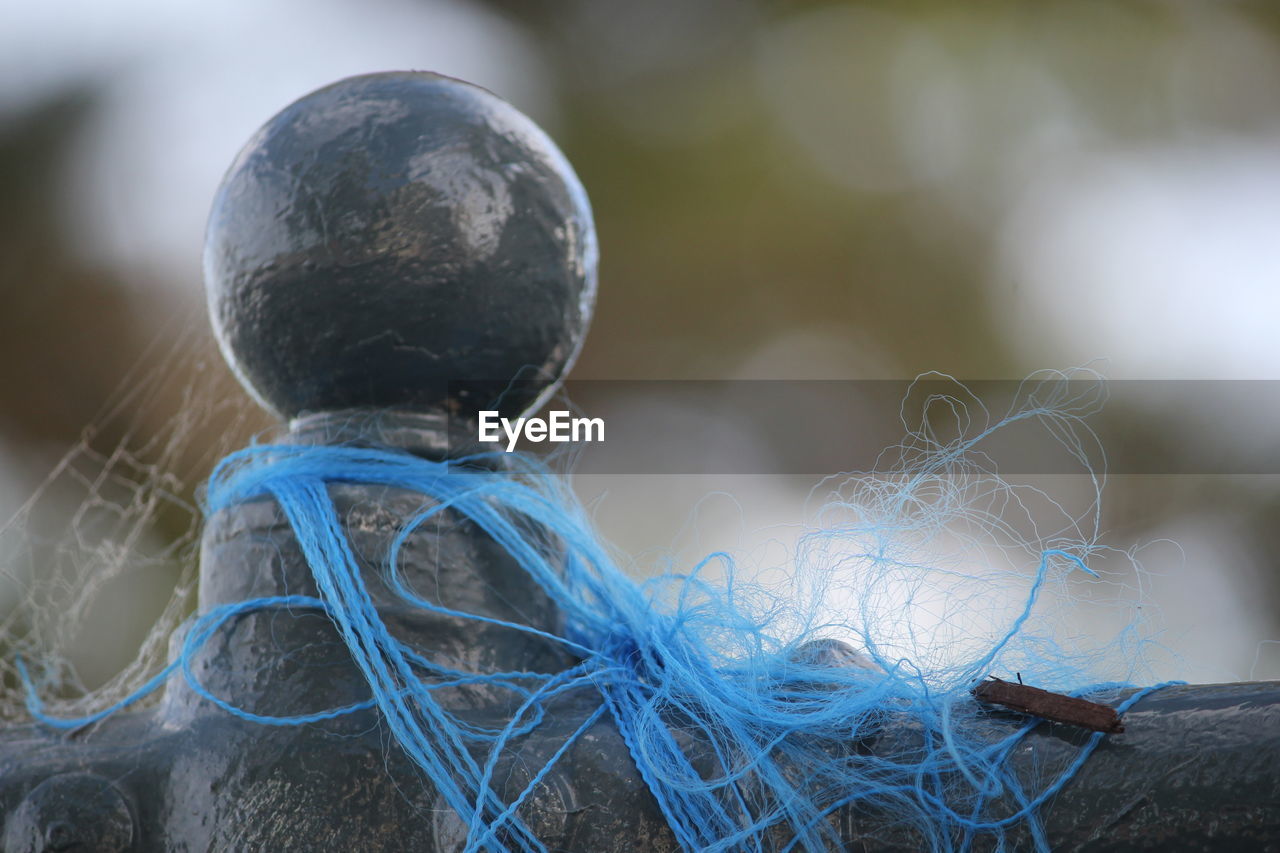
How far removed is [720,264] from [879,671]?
5.51 metres

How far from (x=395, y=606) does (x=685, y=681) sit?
31cm

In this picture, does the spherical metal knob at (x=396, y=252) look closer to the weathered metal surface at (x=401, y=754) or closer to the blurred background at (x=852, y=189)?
the weathered metal surface at (x=401, y=754)

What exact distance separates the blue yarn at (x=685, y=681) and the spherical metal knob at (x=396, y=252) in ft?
0.32

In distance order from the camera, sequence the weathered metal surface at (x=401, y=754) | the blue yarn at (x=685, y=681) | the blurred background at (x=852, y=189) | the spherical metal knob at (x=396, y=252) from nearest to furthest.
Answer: the weathered metal surface at (x=401, y=754), the blue yarn at (x=685, y=681), the spherical metal knob at (x=396, y=252), the blurred background at (x=852, y=189)

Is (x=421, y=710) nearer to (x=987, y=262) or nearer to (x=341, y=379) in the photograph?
→ (x=341, y=379)

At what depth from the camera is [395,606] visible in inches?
50.8

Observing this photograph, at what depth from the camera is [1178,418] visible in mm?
6004

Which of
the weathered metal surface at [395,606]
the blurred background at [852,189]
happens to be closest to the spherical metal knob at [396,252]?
the weathered metal surface at [395,606]

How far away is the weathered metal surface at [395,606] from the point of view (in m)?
1.00

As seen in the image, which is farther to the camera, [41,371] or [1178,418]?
[1178,418]

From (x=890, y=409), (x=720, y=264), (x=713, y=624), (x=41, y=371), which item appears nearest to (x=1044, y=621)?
(x=713, y=624)

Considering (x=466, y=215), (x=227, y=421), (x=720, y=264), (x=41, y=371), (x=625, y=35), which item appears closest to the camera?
(x=466, y=215)

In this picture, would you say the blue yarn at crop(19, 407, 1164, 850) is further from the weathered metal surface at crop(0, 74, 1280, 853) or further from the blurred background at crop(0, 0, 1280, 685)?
the blurred background at crop(0, 0, 1280, 685)

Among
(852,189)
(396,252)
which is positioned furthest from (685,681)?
(852,189)
